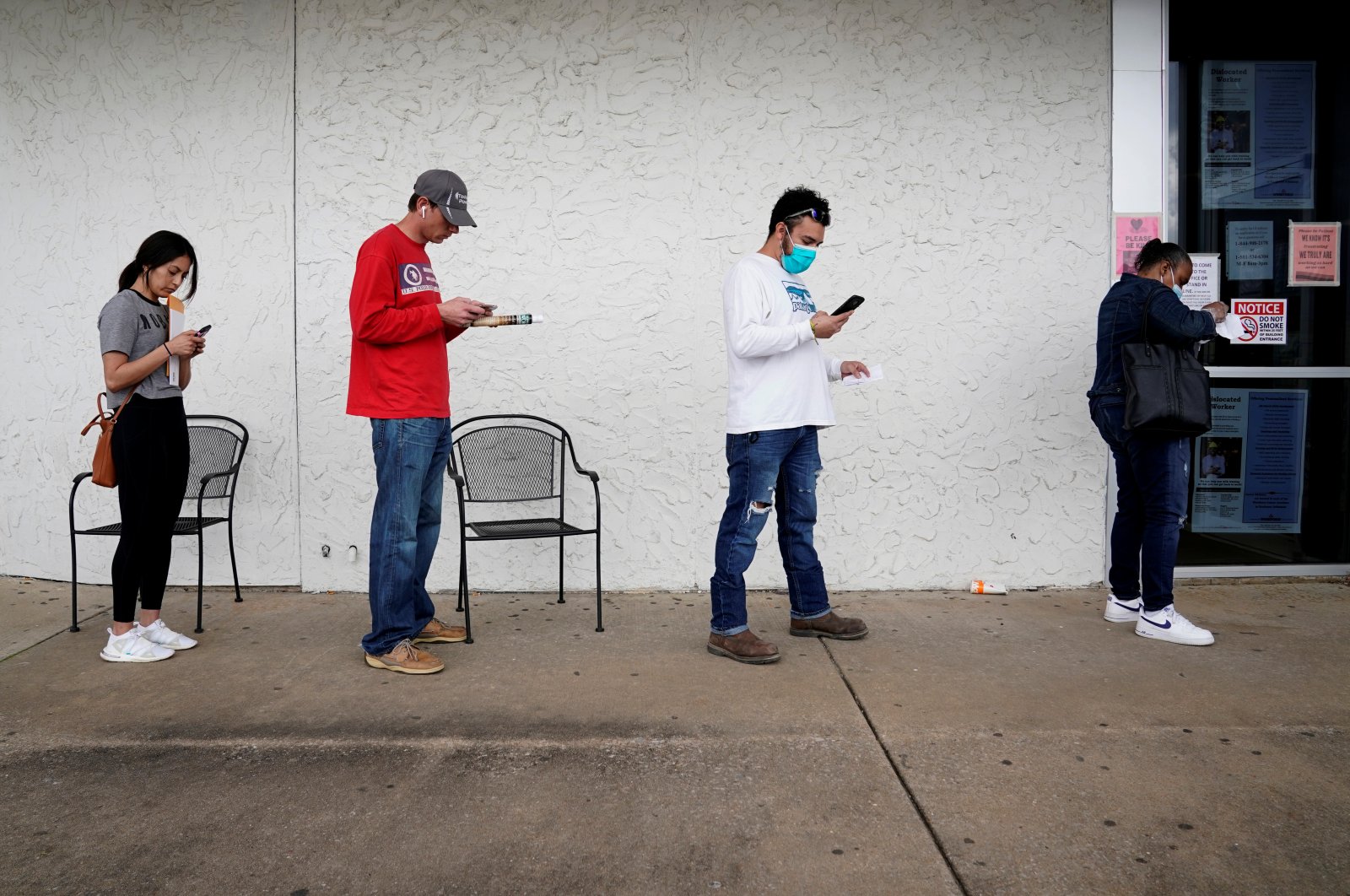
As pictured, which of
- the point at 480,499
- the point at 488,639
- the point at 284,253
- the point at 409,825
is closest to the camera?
the point at 409,825

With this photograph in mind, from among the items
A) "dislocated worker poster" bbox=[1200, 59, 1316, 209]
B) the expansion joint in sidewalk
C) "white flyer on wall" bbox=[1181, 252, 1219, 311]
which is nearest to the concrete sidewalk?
the expansion joint in sidewalk

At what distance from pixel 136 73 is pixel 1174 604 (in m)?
5.83

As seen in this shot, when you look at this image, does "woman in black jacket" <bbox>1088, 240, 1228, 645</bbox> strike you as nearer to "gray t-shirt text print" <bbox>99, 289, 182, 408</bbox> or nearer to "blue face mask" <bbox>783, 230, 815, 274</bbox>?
"blue face mask" <bbox>783, 230, 815, 274</bbox>

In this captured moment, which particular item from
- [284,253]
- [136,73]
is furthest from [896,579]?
[136,73]

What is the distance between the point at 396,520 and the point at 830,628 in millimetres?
1857

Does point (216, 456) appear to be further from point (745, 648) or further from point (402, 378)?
point (745, 648)

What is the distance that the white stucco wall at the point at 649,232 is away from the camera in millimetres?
4969

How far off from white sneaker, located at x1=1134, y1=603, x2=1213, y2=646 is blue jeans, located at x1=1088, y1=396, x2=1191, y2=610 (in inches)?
1.4

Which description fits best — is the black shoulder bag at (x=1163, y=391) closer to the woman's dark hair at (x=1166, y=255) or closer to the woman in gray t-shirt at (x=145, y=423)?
the woman's dark hair at (x=1166, y=255)

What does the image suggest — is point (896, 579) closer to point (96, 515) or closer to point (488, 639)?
point (488, 639)

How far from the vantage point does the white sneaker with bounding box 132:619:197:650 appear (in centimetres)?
404

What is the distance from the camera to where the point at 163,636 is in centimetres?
408

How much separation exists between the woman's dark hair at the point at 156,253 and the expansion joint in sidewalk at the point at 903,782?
3044 mm

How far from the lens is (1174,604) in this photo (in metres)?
4.83
